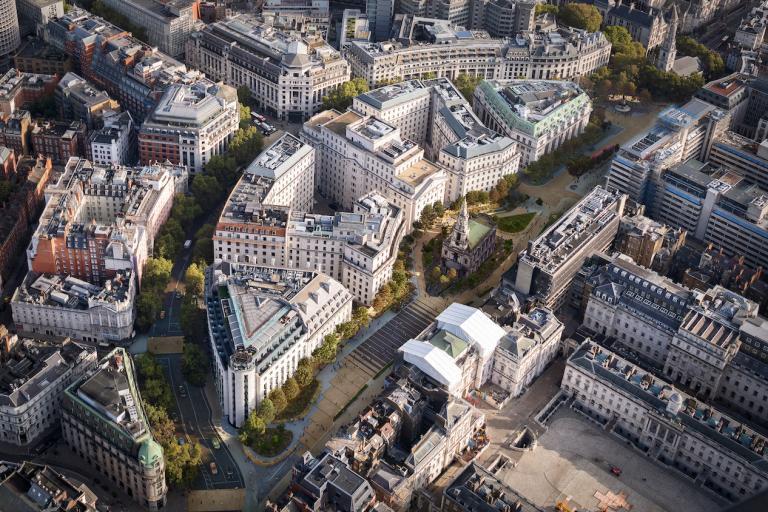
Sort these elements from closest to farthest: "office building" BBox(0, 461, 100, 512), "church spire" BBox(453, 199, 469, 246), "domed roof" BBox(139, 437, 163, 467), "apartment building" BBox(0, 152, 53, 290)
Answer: "office building" BBox(0, 461, 100, 512)
"domed roof" BBox(139, 437, 163, 467)
"apartment building" BBox(0, 152, 53, 290)
"church spire" BBox(453, 199, 469, 246)

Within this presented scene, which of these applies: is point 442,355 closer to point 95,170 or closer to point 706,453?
point 706,453

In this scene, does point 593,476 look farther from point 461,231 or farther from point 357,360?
point 461,231

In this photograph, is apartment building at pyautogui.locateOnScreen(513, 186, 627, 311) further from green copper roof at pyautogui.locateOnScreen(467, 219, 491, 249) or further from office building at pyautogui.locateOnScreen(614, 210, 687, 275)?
green copper roof at pyautogui.locateOnScreen(467, 219, 491, 249)

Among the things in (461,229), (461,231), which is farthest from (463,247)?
(461,229)


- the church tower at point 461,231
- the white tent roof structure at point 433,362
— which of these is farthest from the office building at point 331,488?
the church tower at point 461,231

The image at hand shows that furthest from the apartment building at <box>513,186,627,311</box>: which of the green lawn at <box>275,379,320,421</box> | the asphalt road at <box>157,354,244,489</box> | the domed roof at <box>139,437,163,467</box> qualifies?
the domed roof at <box>139,437,163,467</box>

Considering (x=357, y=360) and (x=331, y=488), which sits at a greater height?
(x=331, y=488)
